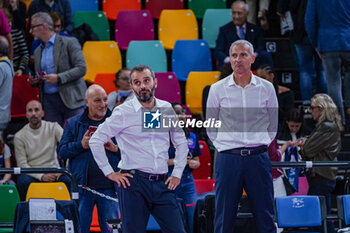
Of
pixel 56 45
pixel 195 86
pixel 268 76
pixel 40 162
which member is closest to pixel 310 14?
pixel 268 76

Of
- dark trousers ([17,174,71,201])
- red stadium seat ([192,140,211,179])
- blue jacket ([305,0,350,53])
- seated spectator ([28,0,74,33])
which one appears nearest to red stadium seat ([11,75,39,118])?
seated spectator ([28,0,74,33])

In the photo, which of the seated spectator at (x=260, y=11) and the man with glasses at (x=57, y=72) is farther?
the seated spectator at (x=260, y=11)

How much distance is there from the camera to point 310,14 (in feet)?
28.3

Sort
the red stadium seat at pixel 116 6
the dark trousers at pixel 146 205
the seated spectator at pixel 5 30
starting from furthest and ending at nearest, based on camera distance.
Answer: the red stadium seat at pixel 116 6, the seated spectator at pixel 5 30, the dark trousers at pixel 146 205

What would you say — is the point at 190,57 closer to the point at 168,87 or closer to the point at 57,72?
the point at 168,87

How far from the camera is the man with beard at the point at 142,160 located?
5.21m

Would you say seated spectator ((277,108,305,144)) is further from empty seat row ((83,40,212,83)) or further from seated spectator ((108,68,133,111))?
empty seat row ((83,40,212,83))

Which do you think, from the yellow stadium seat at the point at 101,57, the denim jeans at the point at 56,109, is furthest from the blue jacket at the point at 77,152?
the yellow stadium seat at the point at 101,57

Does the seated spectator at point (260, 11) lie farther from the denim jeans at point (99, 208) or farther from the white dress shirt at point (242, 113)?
the white dress shirt at point (242, 113)

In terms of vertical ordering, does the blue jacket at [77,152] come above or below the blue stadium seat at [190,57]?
below

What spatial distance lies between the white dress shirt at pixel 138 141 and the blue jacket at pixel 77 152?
98 cm

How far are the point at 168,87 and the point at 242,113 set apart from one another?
392 centimetres

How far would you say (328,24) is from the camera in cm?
854

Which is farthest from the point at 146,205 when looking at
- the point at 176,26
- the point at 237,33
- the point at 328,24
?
the point at 176,26
